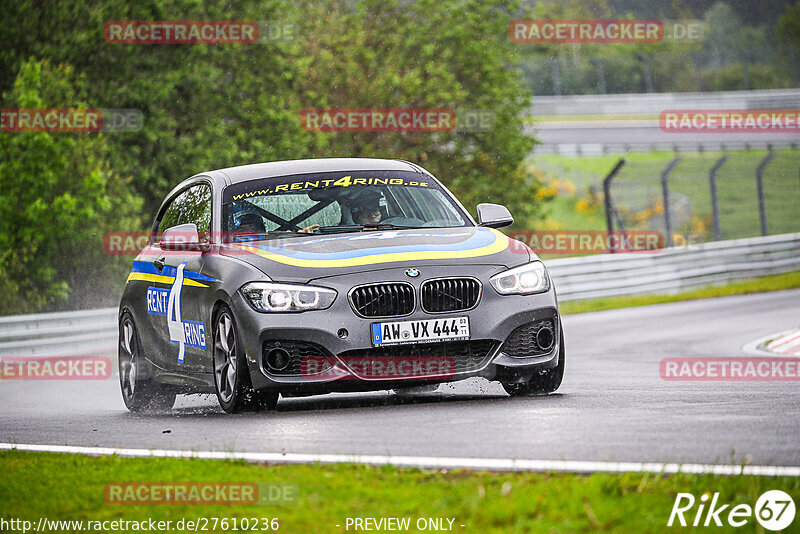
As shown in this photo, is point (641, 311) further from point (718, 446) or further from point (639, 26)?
point (639, 26)

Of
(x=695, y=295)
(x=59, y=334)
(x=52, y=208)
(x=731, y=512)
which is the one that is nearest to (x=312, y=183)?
(x=731, y=512)

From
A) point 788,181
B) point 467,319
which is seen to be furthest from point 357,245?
point 788,181

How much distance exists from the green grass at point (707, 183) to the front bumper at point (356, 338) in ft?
80.6

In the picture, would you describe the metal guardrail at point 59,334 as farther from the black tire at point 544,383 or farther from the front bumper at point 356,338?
the front bumper at point 356,338

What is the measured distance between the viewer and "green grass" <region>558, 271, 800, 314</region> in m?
24.1

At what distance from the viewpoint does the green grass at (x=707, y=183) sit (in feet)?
127

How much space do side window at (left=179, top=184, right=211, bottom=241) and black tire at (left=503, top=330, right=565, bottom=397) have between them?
2.35m

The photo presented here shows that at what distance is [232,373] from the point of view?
29.4 ft

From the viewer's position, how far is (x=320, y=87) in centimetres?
4122

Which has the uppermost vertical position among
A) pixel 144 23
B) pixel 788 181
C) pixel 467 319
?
pixel 144 23

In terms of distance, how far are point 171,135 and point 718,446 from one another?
1127 inches

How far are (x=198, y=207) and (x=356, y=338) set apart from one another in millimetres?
2355

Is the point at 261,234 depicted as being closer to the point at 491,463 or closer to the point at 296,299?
the point at 296,299

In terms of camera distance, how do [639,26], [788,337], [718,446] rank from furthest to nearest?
[639,26]
[788,337]
[718,446]
